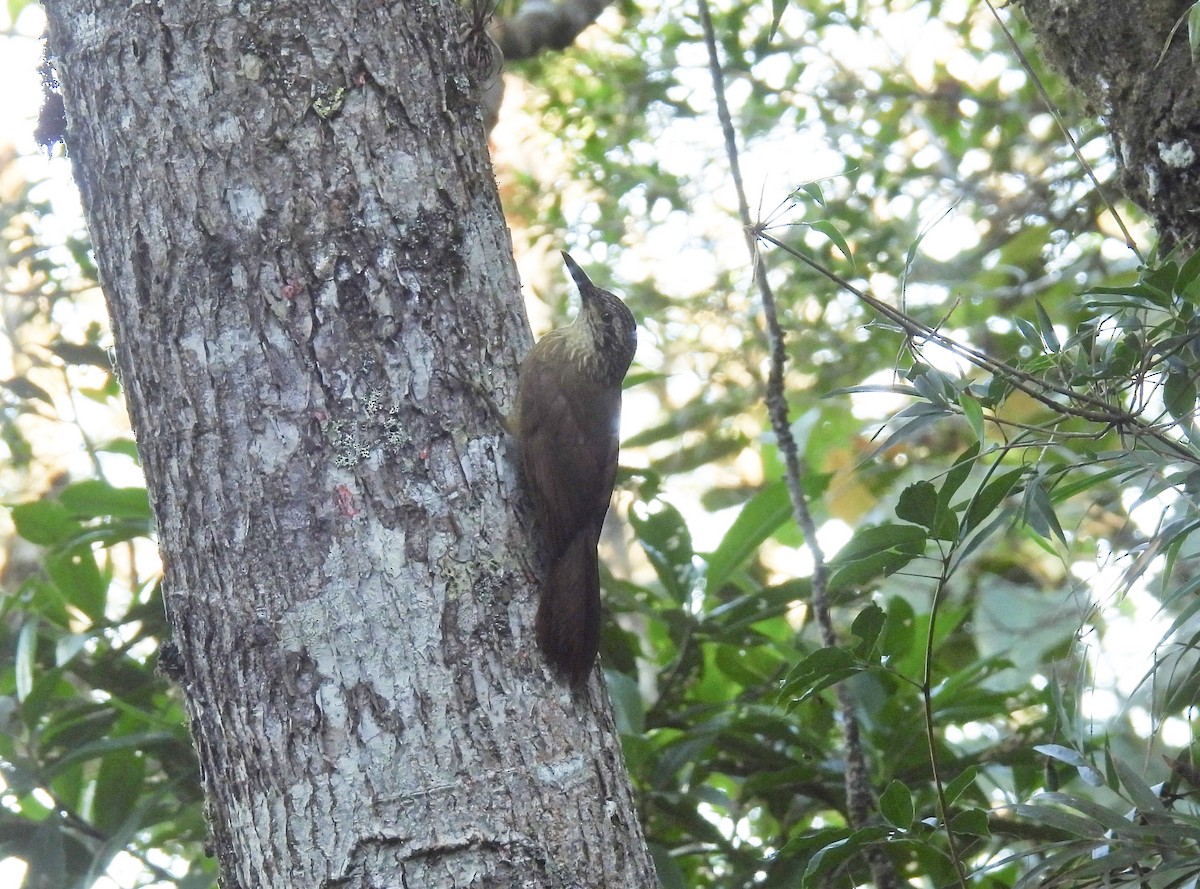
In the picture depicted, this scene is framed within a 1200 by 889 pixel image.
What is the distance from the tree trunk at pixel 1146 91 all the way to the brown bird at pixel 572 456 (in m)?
1.09

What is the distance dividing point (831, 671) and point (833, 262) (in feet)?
8.28

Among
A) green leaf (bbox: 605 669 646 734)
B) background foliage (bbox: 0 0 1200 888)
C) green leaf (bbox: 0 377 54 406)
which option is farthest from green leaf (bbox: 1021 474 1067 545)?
green leaf (bbox: 0 377 54 406)

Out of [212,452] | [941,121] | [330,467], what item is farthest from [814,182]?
[941,121]

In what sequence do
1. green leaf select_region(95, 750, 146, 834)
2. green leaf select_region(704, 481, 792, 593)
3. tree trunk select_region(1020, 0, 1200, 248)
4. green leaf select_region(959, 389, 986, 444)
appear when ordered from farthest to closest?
green leaf select_region(704, 481, 792, 593)
green leaf select_region(95, 750, 146, 834)
tree trunk select_region(1020, 0, 1200, 248)
green leaf select_region(959, 389, 986, 444)

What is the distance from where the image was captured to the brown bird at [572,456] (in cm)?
174

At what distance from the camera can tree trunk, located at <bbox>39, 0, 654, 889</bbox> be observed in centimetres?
160

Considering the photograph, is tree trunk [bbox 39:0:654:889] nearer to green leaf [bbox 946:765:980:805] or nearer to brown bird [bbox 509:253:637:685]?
brown bird [bbox 509:253:637:685]

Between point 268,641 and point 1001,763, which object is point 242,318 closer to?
point 268,641

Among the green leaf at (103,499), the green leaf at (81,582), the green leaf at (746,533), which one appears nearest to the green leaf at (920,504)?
the green leaf at (746,533)

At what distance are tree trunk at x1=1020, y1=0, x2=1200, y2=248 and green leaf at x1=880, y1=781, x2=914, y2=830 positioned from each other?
40.0 inches

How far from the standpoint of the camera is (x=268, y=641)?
166 cm

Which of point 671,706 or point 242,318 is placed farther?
point 671,706

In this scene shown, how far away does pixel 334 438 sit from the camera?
5.71 feet

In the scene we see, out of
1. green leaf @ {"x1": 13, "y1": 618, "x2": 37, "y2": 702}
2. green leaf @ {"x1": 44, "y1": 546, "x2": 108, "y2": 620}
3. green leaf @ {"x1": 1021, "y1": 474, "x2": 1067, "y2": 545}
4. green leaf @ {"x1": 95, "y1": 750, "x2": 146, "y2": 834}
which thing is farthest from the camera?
green leaf @ {"x1": 44, "y1": 546, "x2": 108, "y2": 620}
